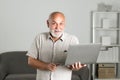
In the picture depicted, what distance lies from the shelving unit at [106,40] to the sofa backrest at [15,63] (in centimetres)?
124

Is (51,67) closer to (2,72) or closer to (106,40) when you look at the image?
(2,72)

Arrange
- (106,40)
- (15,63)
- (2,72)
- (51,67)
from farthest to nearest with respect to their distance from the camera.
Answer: (106,40), (15,63), (2,72), (51,67)

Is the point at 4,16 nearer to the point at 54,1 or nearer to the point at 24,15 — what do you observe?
the point at 24,15

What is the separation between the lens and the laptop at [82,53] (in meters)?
1.77

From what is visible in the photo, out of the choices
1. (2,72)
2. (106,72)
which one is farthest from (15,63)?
(106,72)

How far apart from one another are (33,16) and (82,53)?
293cm

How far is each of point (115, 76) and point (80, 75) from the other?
88cm

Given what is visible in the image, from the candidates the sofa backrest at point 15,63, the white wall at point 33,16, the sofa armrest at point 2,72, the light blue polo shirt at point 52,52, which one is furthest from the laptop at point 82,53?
the white wall at point 33,16

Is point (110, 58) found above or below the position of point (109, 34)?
below

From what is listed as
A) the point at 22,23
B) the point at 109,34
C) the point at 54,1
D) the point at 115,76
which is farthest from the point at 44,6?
the point at 115,76

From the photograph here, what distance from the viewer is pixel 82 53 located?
184cm

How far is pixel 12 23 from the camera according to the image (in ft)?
15.2

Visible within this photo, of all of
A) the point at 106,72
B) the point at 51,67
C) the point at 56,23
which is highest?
the point at 56,23

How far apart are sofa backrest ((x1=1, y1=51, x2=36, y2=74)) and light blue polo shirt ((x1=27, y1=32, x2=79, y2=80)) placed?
8.28 ft
